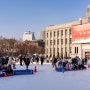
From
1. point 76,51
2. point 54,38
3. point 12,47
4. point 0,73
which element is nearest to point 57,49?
point 54,38

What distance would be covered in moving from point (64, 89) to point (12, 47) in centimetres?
9953

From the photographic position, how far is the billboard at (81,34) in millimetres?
64938

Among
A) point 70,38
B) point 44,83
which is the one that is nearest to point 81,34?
point 70,38

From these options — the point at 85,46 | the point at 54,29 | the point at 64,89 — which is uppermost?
the point at 54,29

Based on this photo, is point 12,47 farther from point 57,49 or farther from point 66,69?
point 66,69

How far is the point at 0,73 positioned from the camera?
20.5m

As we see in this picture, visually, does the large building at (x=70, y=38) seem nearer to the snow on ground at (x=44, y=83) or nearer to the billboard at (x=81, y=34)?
the billboard at (x=81, y=34)

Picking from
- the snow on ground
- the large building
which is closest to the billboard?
the large building

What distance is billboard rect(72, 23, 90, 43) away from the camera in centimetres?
6494

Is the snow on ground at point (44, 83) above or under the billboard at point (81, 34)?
under

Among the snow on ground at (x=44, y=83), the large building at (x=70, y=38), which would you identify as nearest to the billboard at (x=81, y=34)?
the large building at (x=70, y=38)

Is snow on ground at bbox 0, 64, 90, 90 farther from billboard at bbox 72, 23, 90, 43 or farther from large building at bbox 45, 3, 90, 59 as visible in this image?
large building at bbox 45, 3, 90, 59

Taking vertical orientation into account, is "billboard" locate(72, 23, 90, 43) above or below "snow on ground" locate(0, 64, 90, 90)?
above

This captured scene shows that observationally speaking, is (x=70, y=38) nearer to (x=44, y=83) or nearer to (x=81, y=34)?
(x=81, y=34)
